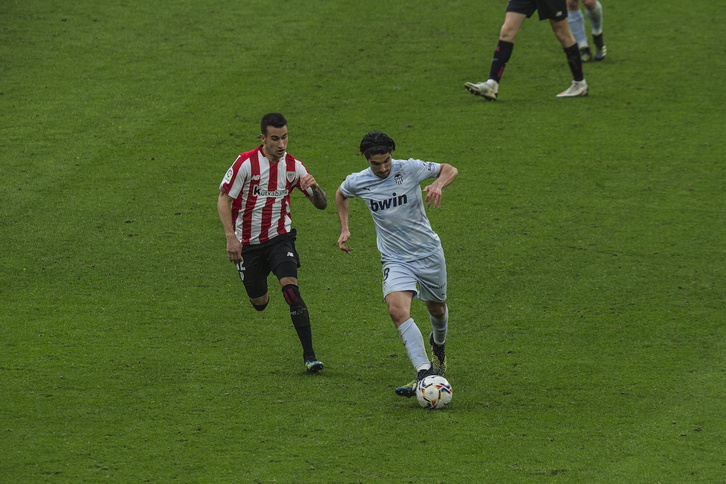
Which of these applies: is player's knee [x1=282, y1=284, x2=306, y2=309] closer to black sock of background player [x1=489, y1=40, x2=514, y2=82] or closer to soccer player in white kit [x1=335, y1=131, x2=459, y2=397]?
soccer player in white kit [x1=335, y1=131, x2=459, y2=397]

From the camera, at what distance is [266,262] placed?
24.1 feet

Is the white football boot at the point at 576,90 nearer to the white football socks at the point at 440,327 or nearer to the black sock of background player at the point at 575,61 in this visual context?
the black sock of background player at the point at 575,61

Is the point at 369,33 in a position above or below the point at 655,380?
above

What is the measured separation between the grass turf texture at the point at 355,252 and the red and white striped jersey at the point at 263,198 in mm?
1018

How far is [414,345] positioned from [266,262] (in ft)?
6.03

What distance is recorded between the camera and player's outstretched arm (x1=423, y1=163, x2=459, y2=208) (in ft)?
20.1

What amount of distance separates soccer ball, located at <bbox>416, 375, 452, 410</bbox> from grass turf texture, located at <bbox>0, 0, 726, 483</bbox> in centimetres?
12

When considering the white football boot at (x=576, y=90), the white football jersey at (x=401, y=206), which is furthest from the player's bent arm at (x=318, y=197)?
the white football boot at (x=576, y=90)

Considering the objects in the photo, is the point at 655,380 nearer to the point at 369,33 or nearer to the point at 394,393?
the point at 394,393

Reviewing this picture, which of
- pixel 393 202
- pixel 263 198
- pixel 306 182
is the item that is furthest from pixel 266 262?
pixel 393 202

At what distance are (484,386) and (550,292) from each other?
212 cm

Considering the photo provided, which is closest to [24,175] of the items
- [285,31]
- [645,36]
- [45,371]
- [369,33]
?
[45,371]

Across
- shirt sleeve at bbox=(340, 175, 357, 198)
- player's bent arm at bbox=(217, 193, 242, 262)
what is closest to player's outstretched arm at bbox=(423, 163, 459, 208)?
shirt sleeve at bbox=(340, 175, 357, 198)

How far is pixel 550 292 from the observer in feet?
27.4
